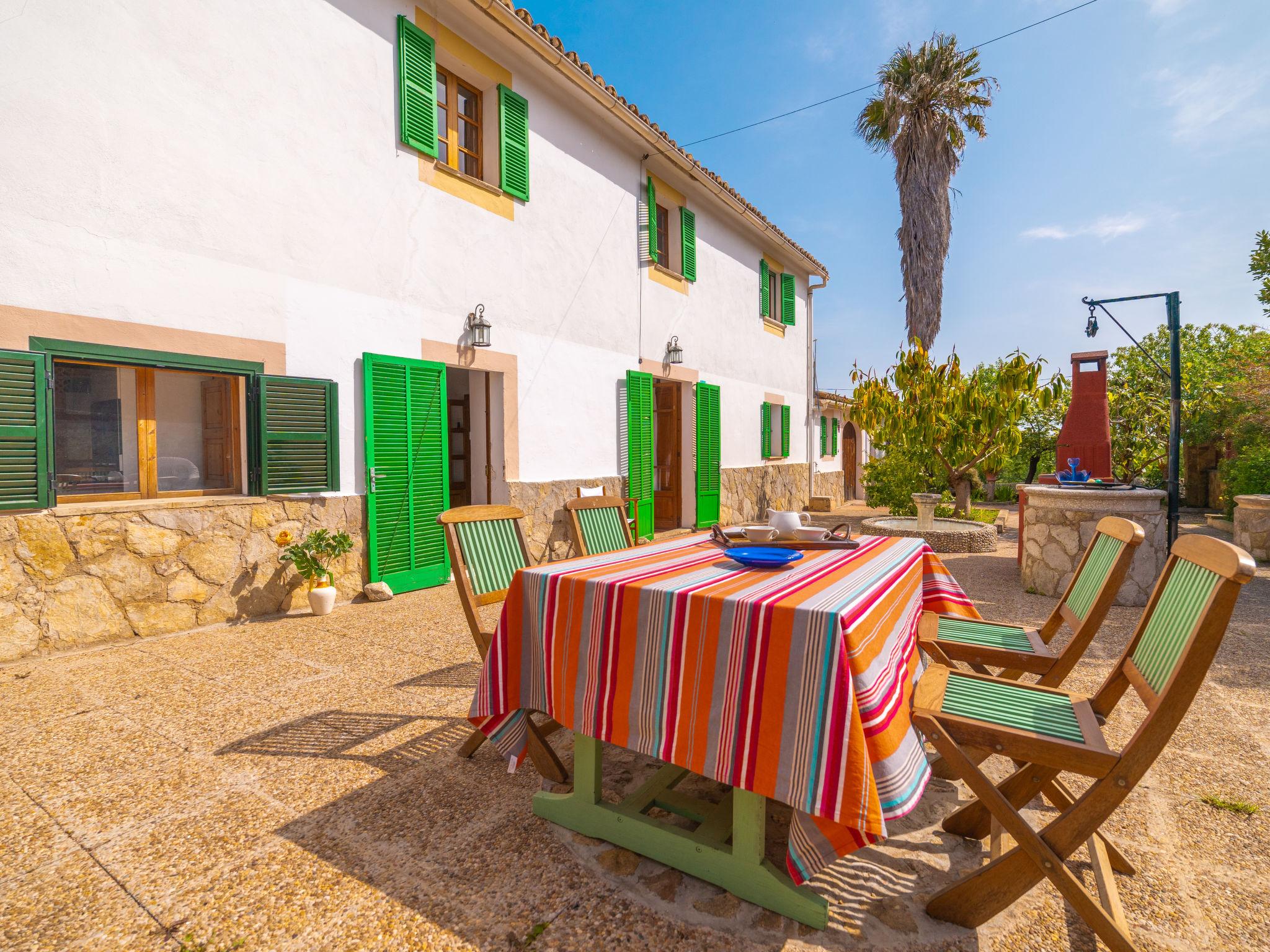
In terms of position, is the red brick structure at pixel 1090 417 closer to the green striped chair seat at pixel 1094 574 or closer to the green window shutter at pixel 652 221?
the green window shutter at pixel 652 221

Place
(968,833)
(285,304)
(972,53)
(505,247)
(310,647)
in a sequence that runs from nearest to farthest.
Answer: (968,833), (310,647), (285,304), (505,247), (972,53)

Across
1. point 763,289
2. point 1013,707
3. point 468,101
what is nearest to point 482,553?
point 1013,707

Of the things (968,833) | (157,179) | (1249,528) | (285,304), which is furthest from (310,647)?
(1249,528)

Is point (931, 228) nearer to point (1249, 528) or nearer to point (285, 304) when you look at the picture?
point (1249, 528)

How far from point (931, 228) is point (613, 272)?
9.54 m

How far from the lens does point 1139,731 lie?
4.33ft

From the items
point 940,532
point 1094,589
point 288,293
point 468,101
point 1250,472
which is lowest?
point 940,532

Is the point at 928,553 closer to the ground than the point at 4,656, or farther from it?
farther from it

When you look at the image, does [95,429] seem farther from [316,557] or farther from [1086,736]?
[1086,736]

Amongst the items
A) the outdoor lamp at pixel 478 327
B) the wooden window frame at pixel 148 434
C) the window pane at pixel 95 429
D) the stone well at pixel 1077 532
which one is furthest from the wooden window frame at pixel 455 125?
the stone well at pixel 1077 532

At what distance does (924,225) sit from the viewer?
13.5 metres

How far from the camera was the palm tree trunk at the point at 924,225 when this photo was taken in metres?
13.2

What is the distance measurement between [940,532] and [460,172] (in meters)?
6.79

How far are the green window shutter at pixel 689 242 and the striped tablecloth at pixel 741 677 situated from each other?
7.57 meters
